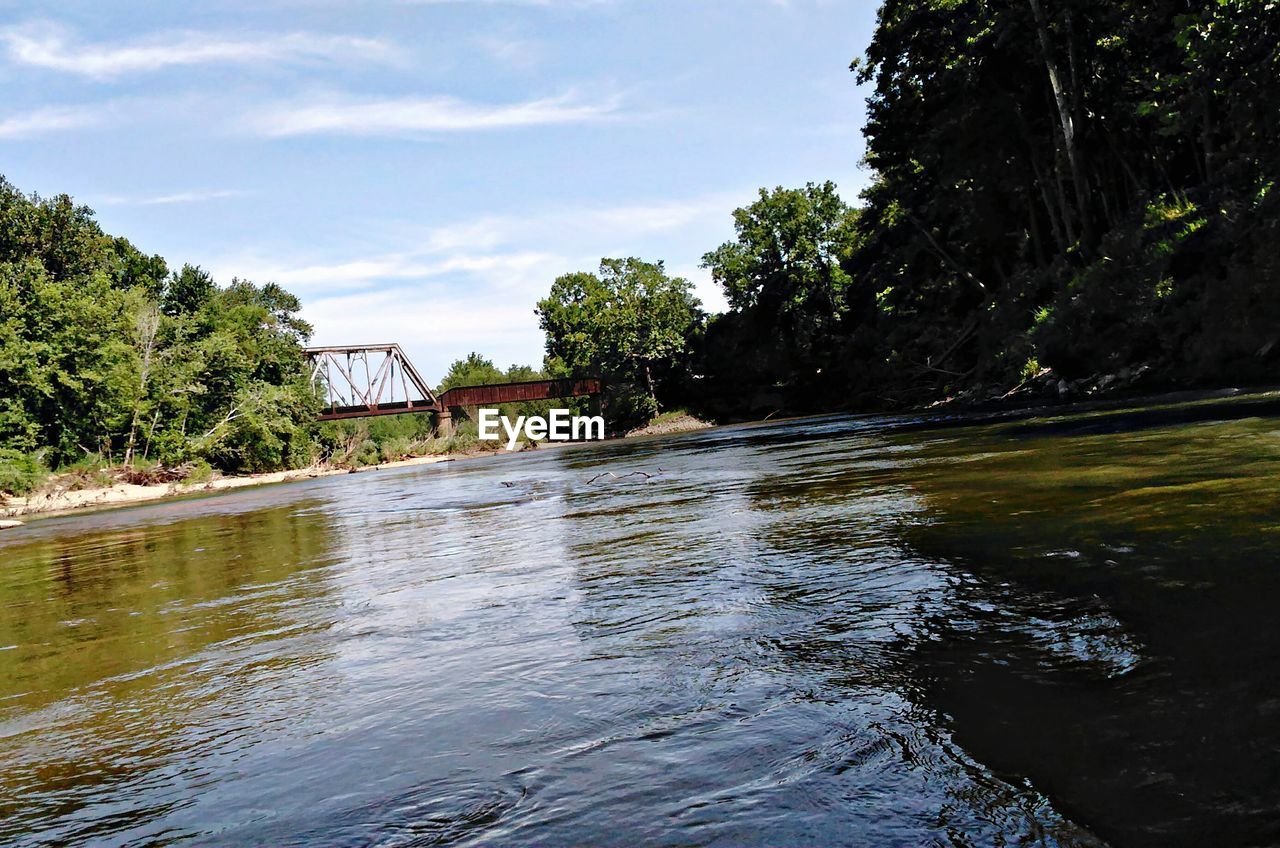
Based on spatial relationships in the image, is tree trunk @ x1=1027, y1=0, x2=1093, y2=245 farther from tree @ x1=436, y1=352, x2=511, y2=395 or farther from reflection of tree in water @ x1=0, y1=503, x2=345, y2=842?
tree @ x1=436, y1=352, x2=511, y2=395

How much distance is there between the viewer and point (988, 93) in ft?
93.0

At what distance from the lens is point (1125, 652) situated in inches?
124

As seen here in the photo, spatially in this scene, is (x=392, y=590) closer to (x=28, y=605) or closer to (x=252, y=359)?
(x=28, y=605)

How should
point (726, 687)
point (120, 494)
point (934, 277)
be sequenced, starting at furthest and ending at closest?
point (934, 277), point (120, 494), point (726, 687)

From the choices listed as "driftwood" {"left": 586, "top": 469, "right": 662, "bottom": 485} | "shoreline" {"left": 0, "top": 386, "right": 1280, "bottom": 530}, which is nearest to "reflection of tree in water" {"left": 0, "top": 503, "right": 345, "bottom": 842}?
"driftwood" {"left": 586, "top": 469, "right": 662, "bottom": 485}

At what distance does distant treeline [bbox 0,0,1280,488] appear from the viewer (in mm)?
18047

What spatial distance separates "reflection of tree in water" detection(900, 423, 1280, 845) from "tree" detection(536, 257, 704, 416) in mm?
Result: 62970

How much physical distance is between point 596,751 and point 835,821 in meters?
0.98

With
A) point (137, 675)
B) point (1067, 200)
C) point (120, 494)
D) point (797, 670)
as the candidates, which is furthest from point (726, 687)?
point (120, 494)

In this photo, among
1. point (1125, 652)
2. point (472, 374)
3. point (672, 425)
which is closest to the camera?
point (1125, 652)

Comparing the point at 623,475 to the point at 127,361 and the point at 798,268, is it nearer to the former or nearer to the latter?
the point at 127,361

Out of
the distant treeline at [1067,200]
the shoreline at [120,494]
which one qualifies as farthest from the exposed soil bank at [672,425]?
the shoreline at [120,494]

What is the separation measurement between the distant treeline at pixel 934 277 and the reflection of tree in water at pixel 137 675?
17.7 m

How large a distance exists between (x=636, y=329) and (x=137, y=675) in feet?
217
